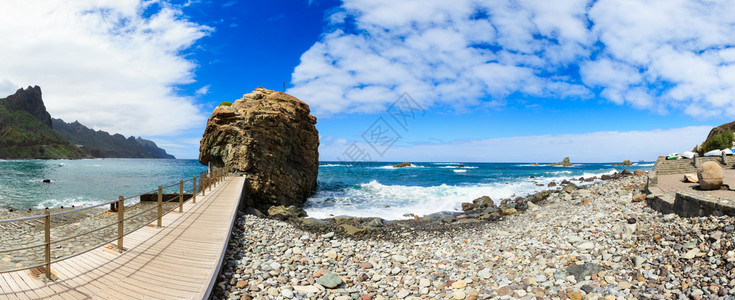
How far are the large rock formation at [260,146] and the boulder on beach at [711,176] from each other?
18.5 meters

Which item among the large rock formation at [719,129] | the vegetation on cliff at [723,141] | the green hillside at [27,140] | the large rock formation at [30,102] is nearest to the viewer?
the vegetation on cliff at [723,141]

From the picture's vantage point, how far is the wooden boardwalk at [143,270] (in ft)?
14.6

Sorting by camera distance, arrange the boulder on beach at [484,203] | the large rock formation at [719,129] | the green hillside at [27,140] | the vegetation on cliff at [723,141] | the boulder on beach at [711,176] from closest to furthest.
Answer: the boulder on beach at [711,176] < the boulder on beach at [484,203] < the vegetation on cliff at [723,141] < the large rock formation at [719,129] < the green hillside at [27,140]

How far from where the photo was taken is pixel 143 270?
5387 mm

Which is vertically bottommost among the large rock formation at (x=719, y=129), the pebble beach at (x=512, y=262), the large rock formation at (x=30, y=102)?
the pebble beach at (x=512, y=262)

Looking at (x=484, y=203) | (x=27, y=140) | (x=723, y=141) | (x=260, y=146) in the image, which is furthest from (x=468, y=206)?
(x=27, y=140)

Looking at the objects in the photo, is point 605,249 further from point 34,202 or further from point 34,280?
point 34,202

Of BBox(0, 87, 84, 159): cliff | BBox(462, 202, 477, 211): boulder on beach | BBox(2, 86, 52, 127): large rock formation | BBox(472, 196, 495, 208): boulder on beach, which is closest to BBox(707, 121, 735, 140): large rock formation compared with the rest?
BBox(472, 196, 495, 208): boulder on beach

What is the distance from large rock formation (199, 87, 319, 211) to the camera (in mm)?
18125

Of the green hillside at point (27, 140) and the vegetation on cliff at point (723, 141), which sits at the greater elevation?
the green hillside at point (27, 140)

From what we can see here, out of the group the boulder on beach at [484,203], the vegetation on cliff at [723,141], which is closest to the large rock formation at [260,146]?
the boulder on beach at [484,203]

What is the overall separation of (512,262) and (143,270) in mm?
7922

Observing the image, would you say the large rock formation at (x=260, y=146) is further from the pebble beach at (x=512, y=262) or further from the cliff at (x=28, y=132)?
the cliff at (x=28, y=132)

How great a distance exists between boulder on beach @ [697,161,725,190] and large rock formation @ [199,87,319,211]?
729 inches
